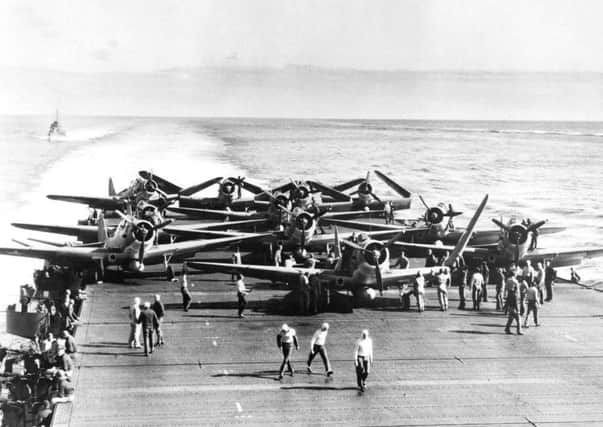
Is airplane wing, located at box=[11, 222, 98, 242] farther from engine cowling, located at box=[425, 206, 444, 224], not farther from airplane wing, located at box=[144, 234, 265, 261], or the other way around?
engine cowling, located at box=[425, 206, 444, 224]

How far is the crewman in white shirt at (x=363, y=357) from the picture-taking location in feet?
63.7

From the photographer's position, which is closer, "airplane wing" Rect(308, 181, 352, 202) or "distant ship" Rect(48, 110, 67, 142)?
"airplane wing" Rect(308, 181, 352, 202)

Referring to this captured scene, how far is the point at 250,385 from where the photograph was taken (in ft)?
66.9

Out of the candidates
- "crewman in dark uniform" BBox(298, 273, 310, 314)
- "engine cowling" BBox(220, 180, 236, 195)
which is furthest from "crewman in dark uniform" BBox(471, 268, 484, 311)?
"engine cowling" BBox(220, 180, 236, 195)

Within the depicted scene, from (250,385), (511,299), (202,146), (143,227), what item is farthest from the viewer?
(202,146)

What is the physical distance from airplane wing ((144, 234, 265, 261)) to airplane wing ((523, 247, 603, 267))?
1237 centimetres

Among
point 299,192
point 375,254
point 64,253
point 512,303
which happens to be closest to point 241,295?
point 375,254

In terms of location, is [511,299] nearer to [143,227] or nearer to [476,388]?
[476,388]

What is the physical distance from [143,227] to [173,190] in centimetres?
2838

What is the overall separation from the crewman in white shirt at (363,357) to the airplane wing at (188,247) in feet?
51.6

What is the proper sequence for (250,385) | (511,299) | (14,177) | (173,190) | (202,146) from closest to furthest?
(250,385), (511,299), (173,190), (14,177), (202,146)

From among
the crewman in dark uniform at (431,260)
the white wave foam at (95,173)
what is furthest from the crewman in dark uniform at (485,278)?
the white wave foam at (95,173)

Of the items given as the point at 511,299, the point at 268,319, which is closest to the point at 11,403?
the point at 268,319

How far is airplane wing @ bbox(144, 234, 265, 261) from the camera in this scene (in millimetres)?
33875
